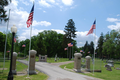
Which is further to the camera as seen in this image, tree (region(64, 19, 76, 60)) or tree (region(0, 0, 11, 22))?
tree (region(64, 19, 76, 60))

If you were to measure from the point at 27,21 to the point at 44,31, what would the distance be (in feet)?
217

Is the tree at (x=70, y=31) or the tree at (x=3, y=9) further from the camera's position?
the tree at (x=70, y=31)

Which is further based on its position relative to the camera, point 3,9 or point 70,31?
point 70,31

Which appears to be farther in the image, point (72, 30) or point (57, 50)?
point (57, 50)

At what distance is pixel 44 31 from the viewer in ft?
253

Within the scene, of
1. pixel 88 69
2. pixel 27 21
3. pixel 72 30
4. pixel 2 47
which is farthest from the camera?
pixel 72 30

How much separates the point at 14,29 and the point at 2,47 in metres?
26.4

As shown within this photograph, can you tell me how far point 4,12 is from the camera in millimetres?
13680


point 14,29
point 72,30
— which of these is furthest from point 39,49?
point 14,29

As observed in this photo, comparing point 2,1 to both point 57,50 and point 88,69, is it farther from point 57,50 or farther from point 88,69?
point 57,50

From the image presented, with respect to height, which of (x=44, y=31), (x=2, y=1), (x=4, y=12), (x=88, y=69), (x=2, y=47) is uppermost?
(x=44, y=31)

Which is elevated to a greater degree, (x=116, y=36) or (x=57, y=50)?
(x=116, y=36)

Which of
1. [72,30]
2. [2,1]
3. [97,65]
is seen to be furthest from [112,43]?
[2,1]

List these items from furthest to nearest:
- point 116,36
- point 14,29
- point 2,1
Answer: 1. point 116,36
2. point 2,1
3. point 14,29
